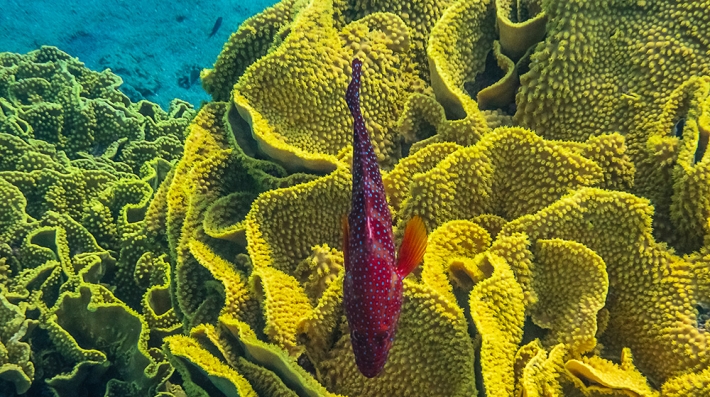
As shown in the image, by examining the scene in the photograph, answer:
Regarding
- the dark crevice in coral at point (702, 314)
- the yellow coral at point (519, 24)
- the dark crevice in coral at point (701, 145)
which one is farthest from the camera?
the yellow coral at point (519, 24)

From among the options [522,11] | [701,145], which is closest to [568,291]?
[701,145]

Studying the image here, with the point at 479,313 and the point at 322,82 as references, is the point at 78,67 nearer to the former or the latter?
the point at 322,82

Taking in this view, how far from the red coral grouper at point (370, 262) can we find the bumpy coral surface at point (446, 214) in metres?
0.49

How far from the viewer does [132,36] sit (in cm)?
1098

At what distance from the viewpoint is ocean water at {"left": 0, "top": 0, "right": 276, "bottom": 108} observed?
1023cm

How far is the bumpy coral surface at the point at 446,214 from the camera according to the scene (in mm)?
2053

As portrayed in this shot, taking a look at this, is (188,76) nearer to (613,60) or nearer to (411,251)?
(613,60)

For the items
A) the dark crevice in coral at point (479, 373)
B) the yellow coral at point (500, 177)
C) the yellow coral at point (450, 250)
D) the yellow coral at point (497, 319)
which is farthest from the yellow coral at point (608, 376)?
the yellow coral at point (500, 177)

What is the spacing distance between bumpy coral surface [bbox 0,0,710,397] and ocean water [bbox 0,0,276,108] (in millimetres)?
7572

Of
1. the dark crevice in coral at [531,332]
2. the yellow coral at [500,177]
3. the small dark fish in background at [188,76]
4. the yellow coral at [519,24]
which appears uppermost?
the small dark fish in background at [188,76]

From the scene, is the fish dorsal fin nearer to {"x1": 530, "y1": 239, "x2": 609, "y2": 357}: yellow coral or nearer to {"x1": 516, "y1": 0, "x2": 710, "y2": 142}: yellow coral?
{"x1": 530, "y1": 239, "x2": 609, "y2": 357}: yellow coral

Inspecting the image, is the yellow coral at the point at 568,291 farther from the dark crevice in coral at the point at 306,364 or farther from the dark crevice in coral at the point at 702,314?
the dark crevice in coral at the point at 306,364

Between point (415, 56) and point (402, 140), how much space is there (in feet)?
1.83

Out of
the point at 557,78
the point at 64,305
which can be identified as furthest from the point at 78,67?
the point at 557,78
